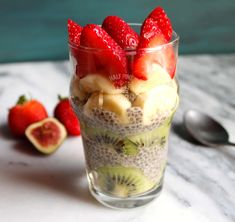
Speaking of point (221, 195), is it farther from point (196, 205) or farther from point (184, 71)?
point (184, 71)

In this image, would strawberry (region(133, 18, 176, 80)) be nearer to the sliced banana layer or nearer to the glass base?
the sliced banana layer

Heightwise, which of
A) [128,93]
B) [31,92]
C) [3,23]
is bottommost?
[31,92]

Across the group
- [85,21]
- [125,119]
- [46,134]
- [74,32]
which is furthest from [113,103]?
[85,21]

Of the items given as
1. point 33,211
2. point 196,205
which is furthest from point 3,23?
point 196,205

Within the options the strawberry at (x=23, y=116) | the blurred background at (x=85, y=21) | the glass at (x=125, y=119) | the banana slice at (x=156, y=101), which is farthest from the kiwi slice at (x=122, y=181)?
the blurred background at (x=85, y=21)

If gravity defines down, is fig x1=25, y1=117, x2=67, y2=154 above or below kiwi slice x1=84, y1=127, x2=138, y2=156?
below

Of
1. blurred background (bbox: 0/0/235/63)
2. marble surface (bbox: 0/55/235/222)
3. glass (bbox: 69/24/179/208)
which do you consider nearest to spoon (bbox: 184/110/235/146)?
marble surface (bbox: 0/55/235/222)
